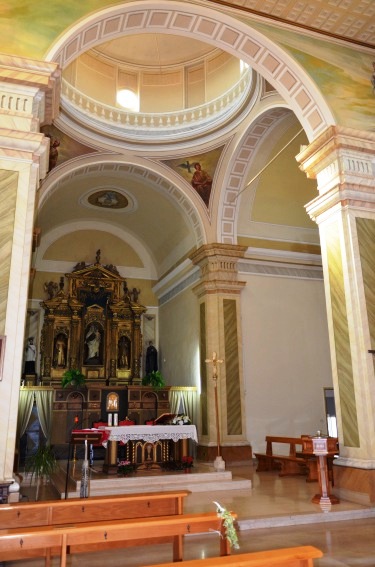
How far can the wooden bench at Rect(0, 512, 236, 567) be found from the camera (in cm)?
319

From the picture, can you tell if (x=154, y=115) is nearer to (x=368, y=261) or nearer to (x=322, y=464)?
(x=368, y=261)

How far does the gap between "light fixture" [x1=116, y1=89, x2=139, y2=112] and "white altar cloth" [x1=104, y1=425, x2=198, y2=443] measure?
8.51 m

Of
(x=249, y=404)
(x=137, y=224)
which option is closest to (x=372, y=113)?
(x=249, y=404)

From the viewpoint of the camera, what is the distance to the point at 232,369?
462 inches

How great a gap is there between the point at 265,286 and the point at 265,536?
8.24 metres

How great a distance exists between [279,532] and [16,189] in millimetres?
4842

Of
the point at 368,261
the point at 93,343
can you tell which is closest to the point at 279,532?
the point at 368,261

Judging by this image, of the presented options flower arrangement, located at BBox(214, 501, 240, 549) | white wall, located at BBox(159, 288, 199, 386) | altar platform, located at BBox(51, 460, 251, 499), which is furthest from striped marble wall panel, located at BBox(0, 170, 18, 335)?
white wall, located at BBox(159, 288, 199, 386)

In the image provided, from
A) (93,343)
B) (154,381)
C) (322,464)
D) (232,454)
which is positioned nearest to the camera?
(322,464)

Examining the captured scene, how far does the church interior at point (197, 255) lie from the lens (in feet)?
19.5

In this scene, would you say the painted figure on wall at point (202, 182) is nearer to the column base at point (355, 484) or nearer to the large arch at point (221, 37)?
the large arch at point (221, 37)

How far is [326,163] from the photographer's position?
24.1 feet

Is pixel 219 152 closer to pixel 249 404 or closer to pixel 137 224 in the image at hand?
pixel 137 224

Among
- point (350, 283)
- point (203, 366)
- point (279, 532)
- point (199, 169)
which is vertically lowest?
point (279, 532)
